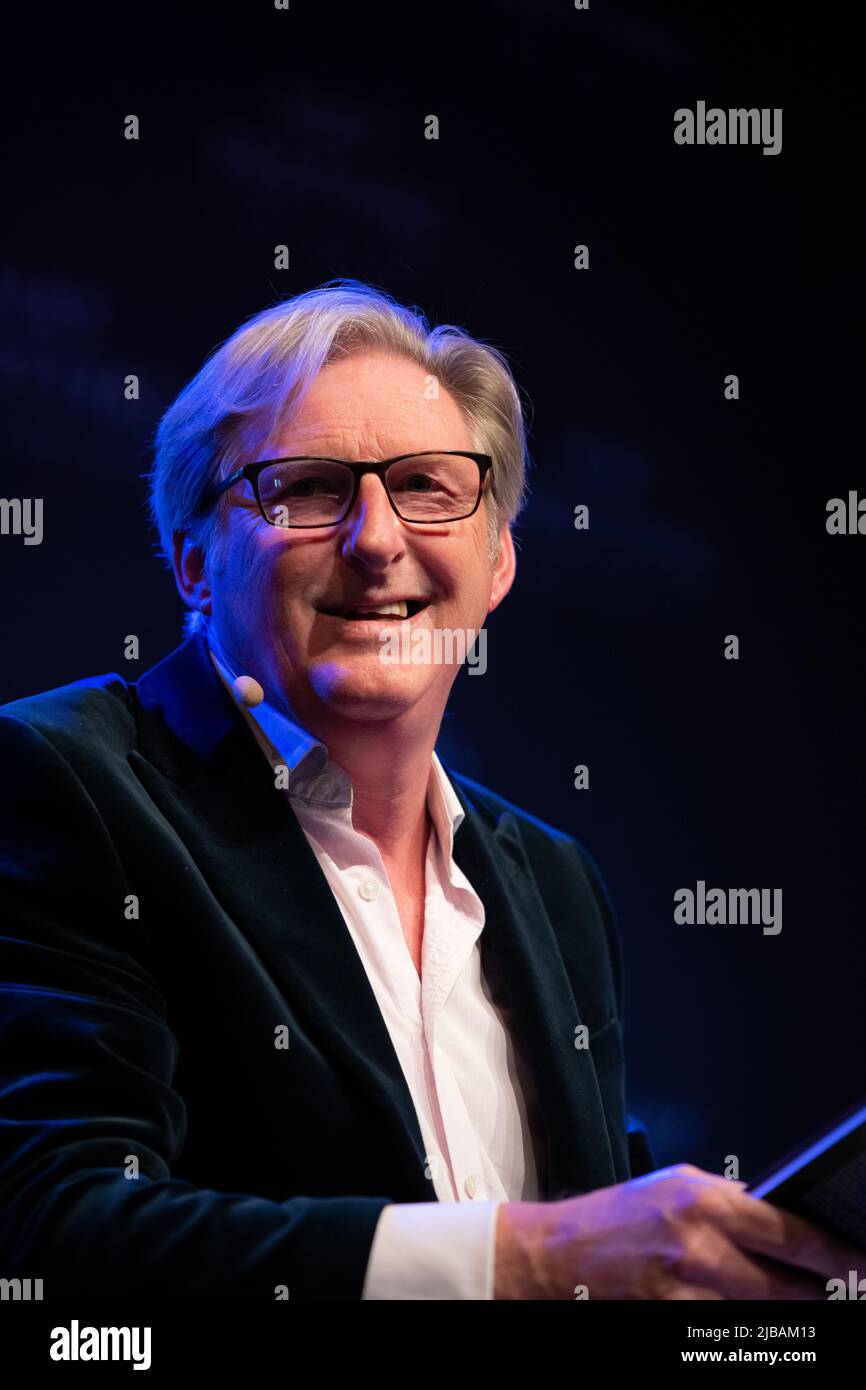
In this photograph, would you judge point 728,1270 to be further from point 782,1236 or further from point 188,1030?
point 188,1030

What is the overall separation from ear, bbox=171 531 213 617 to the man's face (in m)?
0.05

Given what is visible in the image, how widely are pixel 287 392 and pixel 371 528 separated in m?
0.24

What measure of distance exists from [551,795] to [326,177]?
1.15 meters

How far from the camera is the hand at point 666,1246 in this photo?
1.38 meters

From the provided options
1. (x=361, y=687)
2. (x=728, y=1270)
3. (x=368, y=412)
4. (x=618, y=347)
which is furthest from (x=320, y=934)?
(x=618, y=347)

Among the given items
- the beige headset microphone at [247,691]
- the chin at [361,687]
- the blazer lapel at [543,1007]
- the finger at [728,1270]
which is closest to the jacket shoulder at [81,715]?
the beige headset microphone at [247,691]

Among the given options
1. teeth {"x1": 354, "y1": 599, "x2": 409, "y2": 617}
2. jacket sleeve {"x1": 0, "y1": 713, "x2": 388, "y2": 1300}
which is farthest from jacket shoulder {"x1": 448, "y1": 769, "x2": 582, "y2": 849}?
jacket sleeve {"x1": 0, "y1": 713, "x2": 388, "y2": 1300}

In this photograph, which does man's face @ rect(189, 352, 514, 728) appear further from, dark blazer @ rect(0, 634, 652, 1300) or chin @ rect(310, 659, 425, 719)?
dark blazer @ rect(0, 634, 652, 1300)

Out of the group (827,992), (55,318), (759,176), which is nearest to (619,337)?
(759,176)

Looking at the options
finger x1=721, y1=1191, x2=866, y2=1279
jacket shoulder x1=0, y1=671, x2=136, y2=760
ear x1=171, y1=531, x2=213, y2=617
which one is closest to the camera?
finger x1=721, y1=1191, x2=866, y2=1279

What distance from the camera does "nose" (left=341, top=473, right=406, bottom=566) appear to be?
1.90 m

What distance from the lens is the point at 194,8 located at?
2391mm

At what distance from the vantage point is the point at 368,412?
1955mm

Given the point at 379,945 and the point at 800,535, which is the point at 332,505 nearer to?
the point at 379,945
